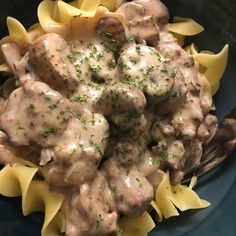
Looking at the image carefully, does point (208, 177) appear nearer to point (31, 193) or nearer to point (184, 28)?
point (184, 28)

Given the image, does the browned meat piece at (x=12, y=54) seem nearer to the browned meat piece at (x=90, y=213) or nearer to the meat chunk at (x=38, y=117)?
the meat chunk at (x=38, y=117)

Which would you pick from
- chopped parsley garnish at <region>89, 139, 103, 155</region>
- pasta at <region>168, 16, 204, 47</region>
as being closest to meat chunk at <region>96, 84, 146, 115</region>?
chopped parsley garnish at <region>89, 139, 103, 155</region>

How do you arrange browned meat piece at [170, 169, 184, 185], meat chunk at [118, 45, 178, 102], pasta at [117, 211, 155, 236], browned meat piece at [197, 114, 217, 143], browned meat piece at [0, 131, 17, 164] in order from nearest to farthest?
browned meat piece at [0, 131, 17, 164], meat chunk at [118, 45, 178, 102], pasta at [117, 211, 155, 236], browned meat piece at [170, 169, 184, 185], browned meat piece at [197, 114, 217, 143]

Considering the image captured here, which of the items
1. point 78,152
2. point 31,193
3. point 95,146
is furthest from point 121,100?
point 31,193

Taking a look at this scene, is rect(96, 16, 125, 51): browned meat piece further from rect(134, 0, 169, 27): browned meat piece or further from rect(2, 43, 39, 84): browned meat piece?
rect(2, 43, 39, 84): browned meat piece

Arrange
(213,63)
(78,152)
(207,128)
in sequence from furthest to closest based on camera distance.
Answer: (213,63) → (207,128) → (78,152)

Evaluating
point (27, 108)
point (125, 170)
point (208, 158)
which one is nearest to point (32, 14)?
point (27, 108)
